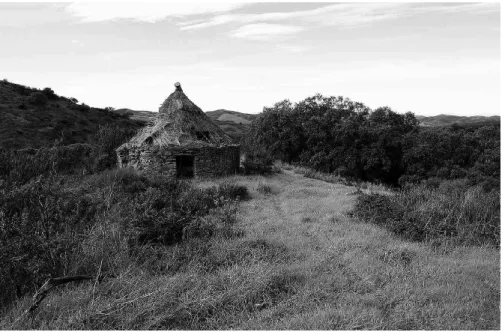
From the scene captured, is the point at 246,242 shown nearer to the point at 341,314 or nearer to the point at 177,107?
the point at 341,314

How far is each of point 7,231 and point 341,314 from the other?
416cm

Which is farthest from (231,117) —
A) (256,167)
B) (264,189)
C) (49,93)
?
(264,189)

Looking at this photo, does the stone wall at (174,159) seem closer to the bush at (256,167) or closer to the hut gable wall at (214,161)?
the hut gable wall at (214,161)

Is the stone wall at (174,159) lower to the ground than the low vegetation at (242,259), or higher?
higher

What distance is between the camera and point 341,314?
438cm

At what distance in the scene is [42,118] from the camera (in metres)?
32.4

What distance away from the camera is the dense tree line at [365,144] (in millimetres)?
23828

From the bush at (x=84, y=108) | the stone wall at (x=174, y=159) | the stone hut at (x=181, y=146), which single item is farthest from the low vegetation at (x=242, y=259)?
the bush at (x=84, y=108)

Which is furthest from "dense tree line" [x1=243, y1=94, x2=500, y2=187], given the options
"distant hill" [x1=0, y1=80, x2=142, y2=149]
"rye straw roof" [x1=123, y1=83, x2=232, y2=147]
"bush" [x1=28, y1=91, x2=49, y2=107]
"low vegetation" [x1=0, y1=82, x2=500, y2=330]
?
"bush" [x1=28, y1=91, x2=49, y2=107]

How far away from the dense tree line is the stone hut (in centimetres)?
721

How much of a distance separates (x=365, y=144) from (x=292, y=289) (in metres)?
21.1

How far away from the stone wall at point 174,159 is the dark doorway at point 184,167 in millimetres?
805

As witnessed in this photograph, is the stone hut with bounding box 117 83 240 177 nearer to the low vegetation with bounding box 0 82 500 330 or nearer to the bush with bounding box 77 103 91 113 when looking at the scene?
the low vegetation with bounding box 0 82 500 330

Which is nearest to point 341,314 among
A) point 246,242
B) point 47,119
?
point 246,242
